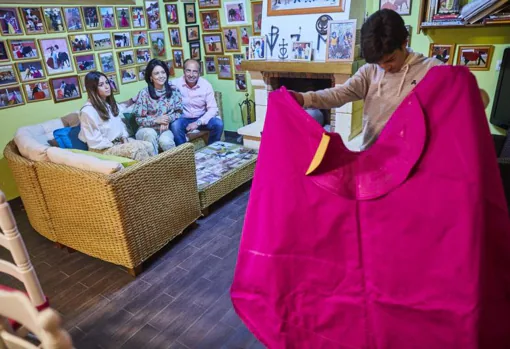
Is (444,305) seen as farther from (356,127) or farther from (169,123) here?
(169,123)

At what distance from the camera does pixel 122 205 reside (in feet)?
6.62

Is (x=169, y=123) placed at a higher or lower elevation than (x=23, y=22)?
lower

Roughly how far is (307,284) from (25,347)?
792 millimetres

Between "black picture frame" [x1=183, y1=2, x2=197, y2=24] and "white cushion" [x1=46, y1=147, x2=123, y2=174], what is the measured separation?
2673 millimetres

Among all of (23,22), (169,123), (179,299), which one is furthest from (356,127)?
(23,22)

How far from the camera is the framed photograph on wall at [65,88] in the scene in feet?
10.9

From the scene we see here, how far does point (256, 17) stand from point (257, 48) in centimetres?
51

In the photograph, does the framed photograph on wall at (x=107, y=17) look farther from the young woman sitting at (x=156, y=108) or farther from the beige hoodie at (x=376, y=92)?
the beige hoodie at (x=376, y=92)

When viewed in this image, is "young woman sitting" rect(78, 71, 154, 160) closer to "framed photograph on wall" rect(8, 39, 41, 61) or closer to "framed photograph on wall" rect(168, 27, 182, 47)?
"framed photograph on wall" rect(8, 39, 41, 61)

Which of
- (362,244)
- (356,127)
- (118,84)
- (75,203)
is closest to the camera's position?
(362,244)

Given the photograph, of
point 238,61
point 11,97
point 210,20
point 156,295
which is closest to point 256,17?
point 238,61

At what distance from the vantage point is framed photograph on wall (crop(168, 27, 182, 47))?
4387mm

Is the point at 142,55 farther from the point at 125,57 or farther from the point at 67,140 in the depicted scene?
the point at 67,140

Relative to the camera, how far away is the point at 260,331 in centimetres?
129
